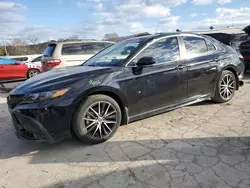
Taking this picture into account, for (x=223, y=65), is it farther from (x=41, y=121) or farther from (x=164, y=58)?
(x=41, y=121)

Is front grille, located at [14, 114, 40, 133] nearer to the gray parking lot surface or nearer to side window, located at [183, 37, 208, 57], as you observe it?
the gray parking lot surface

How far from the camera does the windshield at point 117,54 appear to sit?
12.9 ft

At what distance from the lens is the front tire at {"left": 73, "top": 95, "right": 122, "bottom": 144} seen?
3.33 m

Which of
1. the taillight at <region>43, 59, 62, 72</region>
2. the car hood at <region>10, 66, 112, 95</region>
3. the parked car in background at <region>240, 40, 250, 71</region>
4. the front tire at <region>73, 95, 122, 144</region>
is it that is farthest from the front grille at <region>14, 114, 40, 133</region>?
the parked car in background at <region>240, 40, 250, 71</region>

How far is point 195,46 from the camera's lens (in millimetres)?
4609

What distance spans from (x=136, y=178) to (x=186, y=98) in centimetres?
219

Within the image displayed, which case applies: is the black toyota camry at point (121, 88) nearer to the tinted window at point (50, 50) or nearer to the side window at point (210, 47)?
the side window at point (210, 47)

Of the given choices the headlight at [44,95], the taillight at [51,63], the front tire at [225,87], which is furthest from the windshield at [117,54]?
the taillight at [51,63]

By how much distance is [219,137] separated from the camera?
3.51 m

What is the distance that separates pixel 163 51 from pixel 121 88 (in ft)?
3.70

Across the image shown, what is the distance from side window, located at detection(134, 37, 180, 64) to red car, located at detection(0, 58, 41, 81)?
9837 mm

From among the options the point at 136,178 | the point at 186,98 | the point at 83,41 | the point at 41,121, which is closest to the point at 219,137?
the point at 186,98

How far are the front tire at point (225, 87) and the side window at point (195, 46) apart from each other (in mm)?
695

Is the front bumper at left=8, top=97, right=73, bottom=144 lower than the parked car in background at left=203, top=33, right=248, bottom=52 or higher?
lower
